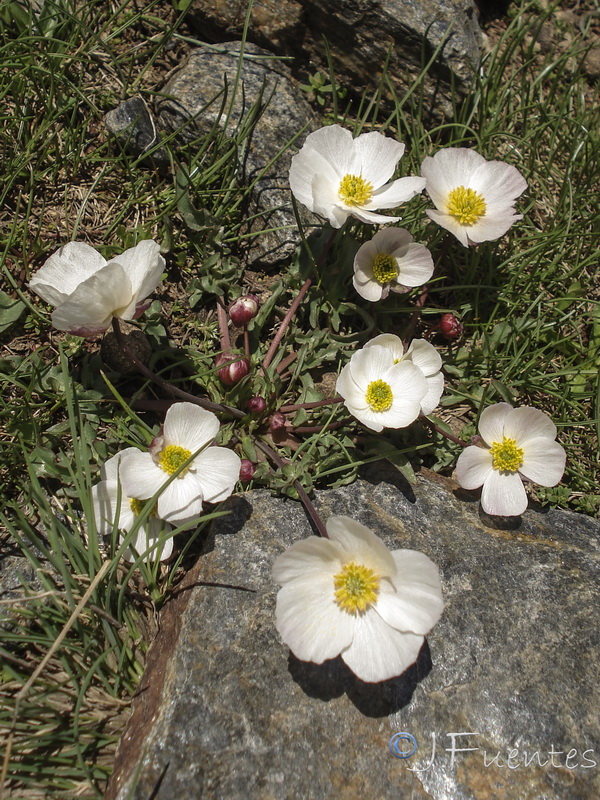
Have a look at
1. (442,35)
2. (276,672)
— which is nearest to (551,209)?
(442,35)

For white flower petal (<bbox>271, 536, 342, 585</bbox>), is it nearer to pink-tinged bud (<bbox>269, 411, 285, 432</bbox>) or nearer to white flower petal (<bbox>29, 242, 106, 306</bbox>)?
pink-tinged bud (<bbox>269, 411, 285, 432</bbox>)

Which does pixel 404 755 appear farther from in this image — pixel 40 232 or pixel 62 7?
pixel 62 7

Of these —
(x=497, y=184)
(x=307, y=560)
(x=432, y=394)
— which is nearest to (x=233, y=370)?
(x=432, y=394)

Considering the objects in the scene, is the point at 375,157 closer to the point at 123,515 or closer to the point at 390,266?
the point at 390,266

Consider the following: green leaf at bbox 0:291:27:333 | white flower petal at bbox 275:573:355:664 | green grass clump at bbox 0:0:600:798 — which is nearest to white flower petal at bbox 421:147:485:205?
green grass clump at bbox 0:0:600:798

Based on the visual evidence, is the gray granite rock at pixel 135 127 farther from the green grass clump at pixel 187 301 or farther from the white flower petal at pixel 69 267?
the white flower petal at pixel 69 267
